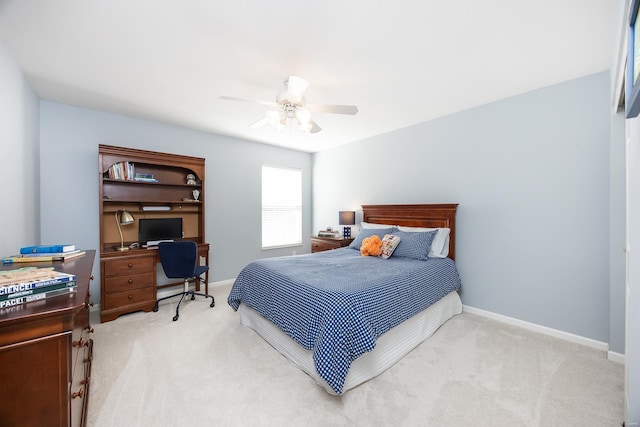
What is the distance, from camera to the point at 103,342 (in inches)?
97.9

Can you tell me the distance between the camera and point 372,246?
3332mm

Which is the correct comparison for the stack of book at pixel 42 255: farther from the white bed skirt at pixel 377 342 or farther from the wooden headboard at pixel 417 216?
the wooden headboard at pixel 417 216

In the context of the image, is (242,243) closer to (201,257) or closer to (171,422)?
(201,257)

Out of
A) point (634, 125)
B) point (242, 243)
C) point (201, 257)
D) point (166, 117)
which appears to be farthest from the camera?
point (242, 243)

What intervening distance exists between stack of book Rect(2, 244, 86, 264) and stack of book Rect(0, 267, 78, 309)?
0.80 m

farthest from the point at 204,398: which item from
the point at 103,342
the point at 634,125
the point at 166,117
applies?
the point at 166,117

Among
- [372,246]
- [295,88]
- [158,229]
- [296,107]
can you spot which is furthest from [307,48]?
[158,229]

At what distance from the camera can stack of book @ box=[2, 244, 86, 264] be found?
5.90 ft

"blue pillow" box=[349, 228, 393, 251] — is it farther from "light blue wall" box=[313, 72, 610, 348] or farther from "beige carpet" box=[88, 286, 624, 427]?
"beige carpet" box=[88, 286, 624, 427]

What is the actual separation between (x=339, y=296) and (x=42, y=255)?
88.6 inches

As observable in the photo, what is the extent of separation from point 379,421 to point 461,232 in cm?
248

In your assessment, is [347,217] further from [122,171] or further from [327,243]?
[122,171]

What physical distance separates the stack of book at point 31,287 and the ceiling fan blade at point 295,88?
190 cm

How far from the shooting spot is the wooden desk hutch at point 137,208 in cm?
305
